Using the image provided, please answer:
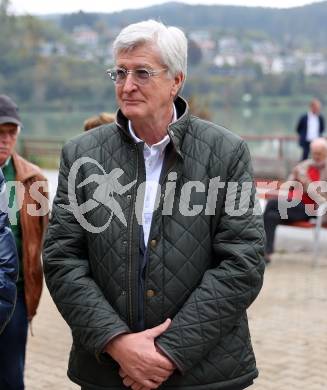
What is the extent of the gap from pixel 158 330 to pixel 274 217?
653cm

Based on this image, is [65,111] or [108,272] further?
[65,111]

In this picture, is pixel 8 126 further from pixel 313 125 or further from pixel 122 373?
pixel 313 125

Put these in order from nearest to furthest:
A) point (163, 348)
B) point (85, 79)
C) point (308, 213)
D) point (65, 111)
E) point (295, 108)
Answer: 1. point (163, 348)
2. point (308, 213)
3. point (65, 111)
4. point (85, 79)
5. point (295, 108)

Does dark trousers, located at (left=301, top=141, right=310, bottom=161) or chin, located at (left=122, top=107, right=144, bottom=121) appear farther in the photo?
dark trousers, located at (left=301, top=141, right=310, bottom=161)

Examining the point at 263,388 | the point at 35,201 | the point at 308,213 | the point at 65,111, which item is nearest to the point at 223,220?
the point at 35,201

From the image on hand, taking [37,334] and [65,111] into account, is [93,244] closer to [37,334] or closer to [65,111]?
[37,334]

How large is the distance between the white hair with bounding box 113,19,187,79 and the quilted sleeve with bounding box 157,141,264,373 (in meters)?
0.39

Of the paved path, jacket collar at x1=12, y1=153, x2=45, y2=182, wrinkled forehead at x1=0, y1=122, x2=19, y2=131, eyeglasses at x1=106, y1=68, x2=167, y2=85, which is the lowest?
the paved path

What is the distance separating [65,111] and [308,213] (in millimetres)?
22022

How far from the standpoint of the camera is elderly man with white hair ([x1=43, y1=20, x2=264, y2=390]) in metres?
2.66

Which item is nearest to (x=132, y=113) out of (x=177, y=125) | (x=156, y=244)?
(x=177, y=125)

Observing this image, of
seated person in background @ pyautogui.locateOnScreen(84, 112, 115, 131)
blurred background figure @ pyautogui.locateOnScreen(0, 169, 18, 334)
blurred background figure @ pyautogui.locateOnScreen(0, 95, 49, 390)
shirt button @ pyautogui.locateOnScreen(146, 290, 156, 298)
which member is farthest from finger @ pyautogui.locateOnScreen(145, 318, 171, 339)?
seated person in background @ pyautogui.locateOnScreen(84, 112, 115, 131)

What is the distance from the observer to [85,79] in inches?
1314

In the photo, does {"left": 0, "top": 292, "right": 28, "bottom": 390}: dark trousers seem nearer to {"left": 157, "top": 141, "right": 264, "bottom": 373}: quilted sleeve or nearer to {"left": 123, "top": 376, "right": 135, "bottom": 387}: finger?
{"left": 123, "top": 376, "right": 135, "bottom": 387}: finger
